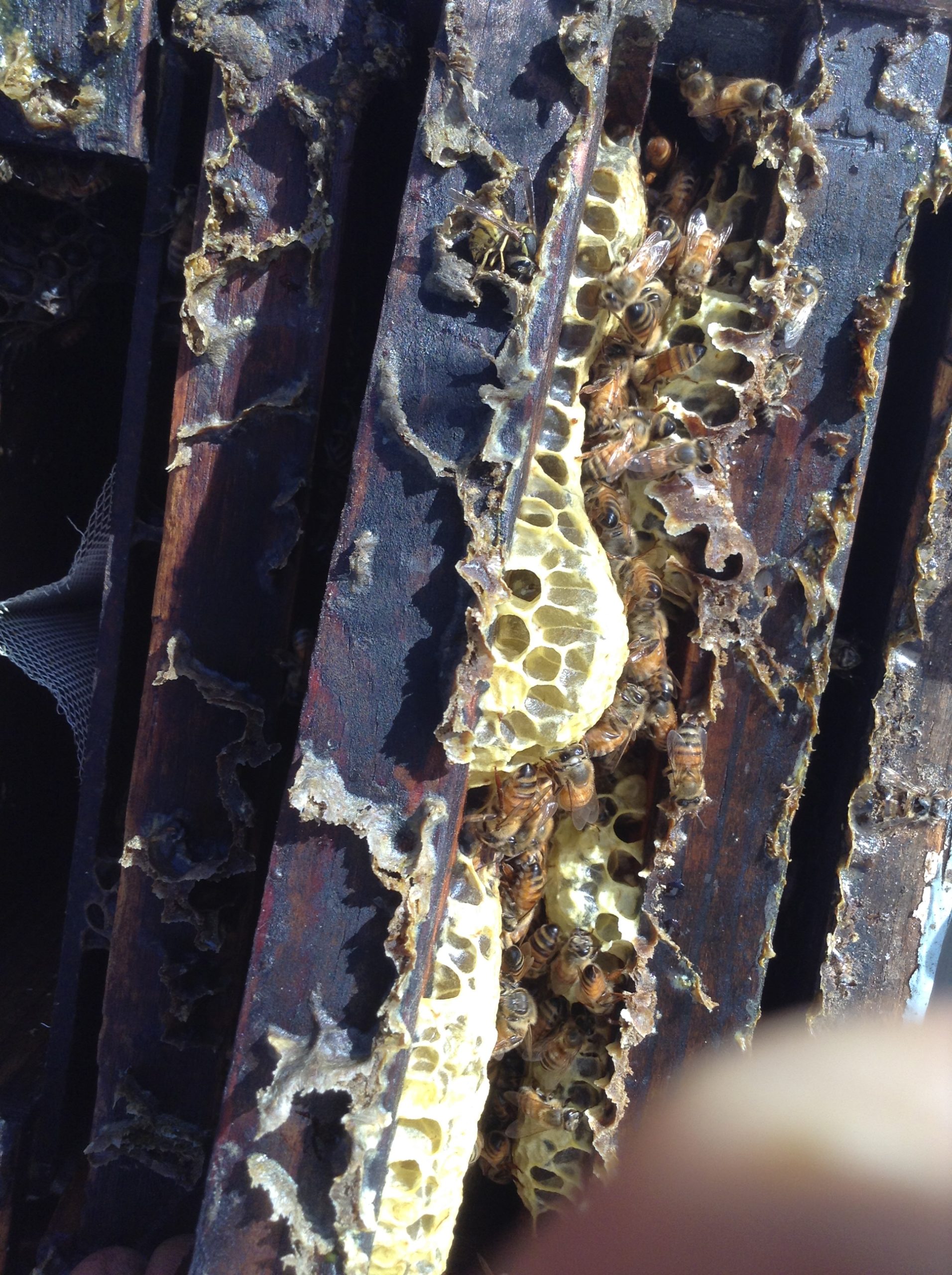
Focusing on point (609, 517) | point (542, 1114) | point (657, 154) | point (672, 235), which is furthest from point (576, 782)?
point (657, 154)

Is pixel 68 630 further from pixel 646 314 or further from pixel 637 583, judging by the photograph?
pixel 646 314

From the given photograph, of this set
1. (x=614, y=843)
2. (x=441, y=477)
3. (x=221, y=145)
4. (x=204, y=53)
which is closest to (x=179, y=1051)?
(x=614, y=843)

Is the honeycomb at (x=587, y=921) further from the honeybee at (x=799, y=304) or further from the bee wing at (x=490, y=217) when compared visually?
the bee wing at (x=490, y=217)

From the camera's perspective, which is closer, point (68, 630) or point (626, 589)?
point (626, 589)

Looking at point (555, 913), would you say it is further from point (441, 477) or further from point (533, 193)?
point (533, 193)

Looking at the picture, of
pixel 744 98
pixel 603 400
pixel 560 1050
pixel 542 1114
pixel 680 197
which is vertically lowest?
pixel 542 1114
